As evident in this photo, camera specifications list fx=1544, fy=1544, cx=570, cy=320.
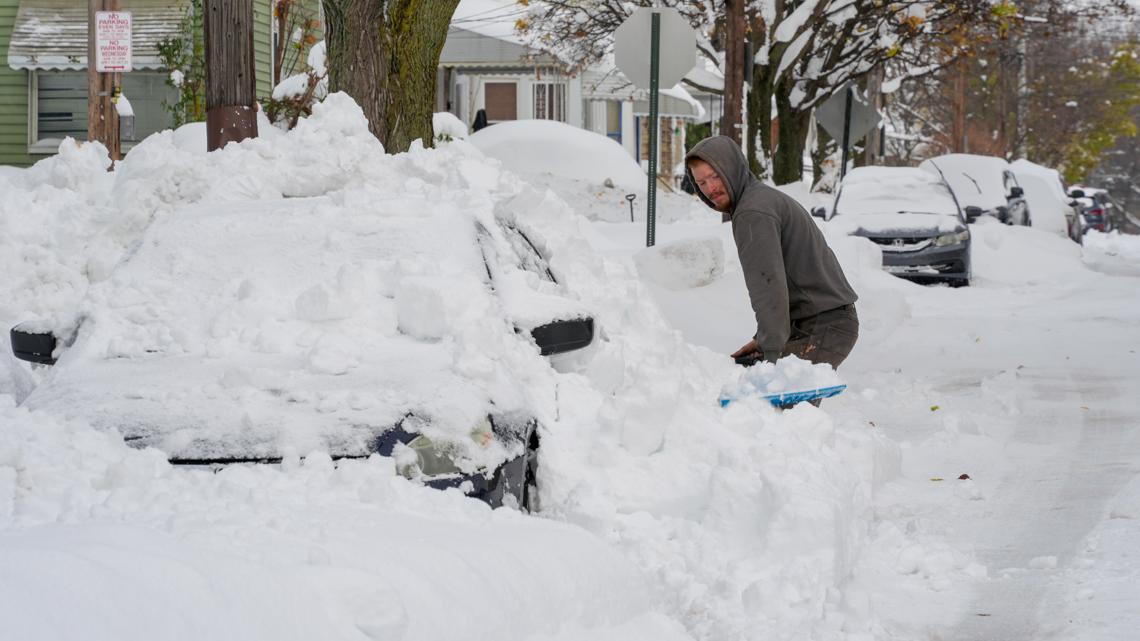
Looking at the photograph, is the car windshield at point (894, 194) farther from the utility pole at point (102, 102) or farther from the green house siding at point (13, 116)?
the green house siding at point (13, 116)

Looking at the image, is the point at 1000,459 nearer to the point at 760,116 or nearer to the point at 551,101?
the point at 760,116

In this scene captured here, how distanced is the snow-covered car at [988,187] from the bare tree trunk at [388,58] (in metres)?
15.5

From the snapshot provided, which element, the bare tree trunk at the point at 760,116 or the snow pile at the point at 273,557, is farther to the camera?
the bare tree trunk at the point at 760,116

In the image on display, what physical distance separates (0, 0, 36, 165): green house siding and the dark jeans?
2164 cm

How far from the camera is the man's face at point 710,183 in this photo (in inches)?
259

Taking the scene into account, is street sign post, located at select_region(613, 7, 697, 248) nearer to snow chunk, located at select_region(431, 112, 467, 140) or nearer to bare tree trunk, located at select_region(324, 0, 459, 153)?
bare tree trunk, located at select_region(324, 0, 459, 153)

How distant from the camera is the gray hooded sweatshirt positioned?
256 inches

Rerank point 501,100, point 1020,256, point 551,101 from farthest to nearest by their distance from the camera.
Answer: point 501,100 → point 551,101 → point 1020,256

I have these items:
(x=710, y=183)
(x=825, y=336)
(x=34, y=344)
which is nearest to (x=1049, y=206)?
(x=825, y=336)

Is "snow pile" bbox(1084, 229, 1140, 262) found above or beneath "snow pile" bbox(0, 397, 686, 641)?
beneath

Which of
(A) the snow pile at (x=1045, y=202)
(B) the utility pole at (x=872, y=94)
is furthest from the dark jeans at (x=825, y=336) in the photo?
(B) the utility pole at (x=872, y=94)

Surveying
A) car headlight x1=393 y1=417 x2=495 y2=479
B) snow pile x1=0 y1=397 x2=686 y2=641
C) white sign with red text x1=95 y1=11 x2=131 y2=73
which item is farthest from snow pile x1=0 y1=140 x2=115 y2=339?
white sign with red text x1=95 y1=11 x2=131 y2=73

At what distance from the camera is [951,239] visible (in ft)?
60.7

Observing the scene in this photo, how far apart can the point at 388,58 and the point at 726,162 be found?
546 cm
